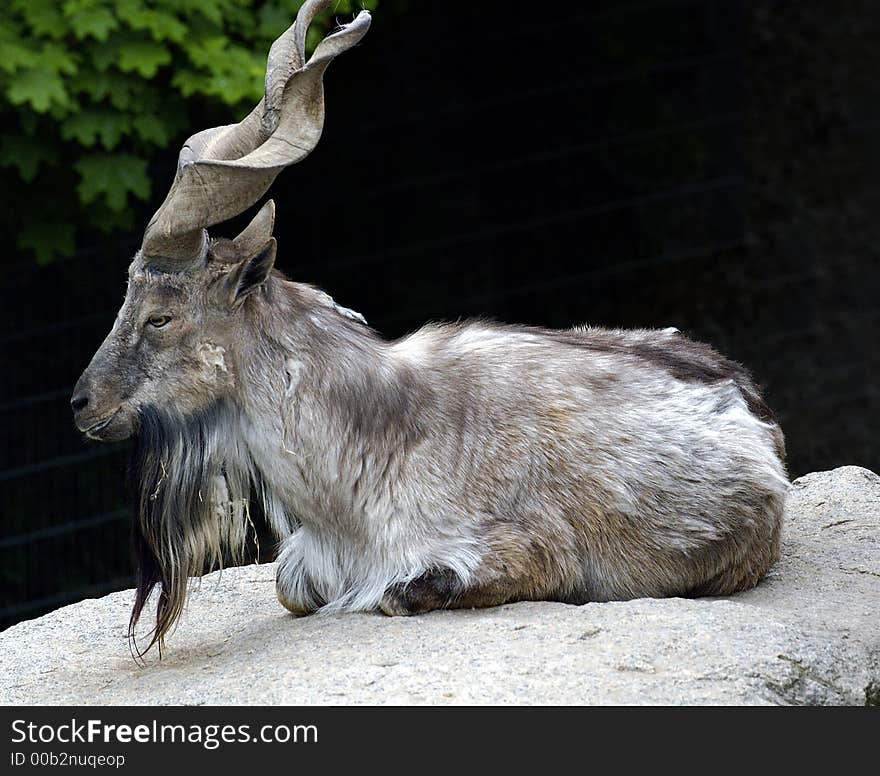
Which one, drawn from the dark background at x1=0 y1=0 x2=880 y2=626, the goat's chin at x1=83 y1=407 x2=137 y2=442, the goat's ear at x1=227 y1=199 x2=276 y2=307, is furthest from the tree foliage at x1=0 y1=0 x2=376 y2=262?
the goat's chin at x1=83 y1=407 x2=137 y2=442

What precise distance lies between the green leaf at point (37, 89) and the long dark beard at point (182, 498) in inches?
97.2

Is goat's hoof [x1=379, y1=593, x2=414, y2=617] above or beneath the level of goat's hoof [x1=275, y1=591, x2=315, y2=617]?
above

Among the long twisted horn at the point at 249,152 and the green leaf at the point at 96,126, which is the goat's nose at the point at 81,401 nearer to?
the long twisted horn at the point at 249,152

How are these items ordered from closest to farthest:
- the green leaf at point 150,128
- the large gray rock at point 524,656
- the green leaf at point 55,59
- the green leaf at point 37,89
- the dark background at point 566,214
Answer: the large gray rock at point 524,656 → the green leaf at point 37,89 → the green leaf at point 55,59 → the green leaf at point 150,128 → the dark background at point 566,214

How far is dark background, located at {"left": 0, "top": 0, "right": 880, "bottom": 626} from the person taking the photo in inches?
351

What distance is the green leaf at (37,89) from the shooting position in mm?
6992

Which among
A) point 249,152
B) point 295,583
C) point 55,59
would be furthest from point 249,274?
point 55,59

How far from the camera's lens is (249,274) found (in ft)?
16.9

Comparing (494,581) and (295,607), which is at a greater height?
(494,581)

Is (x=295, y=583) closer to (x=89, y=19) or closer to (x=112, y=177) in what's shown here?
(x=112, y=177)

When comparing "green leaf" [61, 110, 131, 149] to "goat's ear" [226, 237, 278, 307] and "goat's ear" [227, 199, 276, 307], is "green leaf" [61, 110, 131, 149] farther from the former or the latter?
"goat's ear" [226, 237, 278, 307]

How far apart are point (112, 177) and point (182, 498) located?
2723mm

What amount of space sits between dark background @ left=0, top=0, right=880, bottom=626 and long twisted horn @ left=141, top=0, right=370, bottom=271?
11.8ft

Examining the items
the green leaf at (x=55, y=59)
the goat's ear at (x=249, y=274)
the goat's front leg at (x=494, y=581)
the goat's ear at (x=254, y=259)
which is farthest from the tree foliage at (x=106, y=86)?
the goat's front leg at (x=494, y=581)
